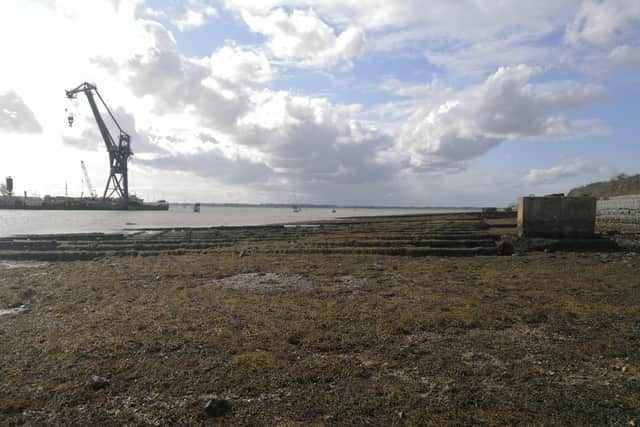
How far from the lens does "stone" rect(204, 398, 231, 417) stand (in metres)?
4.11

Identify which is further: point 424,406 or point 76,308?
point 76,308

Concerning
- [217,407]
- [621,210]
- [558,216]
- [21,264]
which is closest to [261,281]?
[217,407]

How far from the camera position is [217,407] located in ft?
13.7

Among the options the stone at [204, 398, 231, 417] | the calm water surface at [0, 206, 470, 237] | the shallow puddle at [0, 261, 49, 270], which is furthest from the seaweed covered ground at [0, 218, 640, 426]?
the calm water surface at [0, 206, 470, 237]

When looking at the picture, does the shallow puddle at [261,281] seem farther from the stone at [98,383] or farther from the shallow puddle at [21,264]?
the shallow puddle at [21,264]

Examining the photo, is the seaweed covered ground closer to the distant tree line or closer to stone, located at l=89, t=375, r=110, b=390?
stone, located at l=89, t=375, r=110, b=390

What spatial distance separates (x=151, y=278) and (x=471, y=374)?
1014 cm

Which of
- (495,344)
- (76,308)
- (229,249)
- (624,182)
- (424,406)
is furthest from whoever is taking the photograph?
(624,182)

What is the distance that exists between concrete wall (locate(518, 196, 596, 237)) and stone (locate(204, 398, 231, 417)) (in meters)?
17.7

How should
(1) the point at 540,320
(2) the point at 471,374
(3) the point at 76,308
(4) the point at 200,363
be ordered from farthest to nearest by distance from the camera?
(3) the point at 76,308, (1) the point at 540,320, (4) the point at 200,363, (2) the point at 471,374

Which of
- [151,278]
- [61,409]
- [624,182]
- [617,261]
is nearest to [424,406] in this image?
[61,409]

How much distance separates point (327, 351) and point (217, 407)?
2.02 m

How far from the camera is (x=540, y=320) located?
7.10 m

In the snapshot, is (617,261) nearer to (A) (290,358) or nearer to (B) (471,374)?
(B) (471,374)
